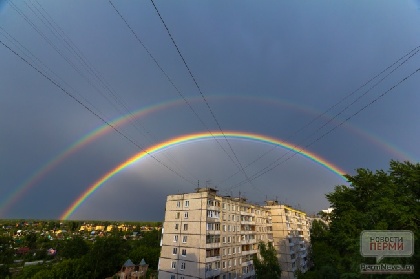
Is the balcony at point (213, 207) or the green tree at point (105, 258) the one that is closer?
the balcony at point (213, 207)

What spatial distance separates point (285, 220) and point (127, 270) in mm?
43905

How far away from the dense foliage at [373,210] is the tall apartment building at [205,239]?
1518cm

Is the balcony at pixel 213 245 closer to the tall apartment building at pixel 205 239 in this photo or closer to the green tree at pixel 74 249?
the tall apartment building at pixel 205 239

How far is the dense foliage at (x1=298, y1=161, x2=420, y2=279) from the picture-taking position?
57.1 feet

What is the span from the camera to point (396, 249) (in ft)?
50.9

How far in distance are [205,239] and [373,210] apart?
26.7 m

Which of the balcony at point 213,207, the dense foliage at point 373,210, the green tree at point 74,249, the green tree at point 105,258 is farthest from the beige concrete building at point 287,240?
the green tree at point 74,249

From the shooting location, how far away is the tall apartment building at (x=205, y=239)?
40.6m

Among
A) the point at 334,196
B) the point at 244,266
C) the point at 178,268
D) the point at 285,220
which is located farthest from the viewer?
the point at 285,220

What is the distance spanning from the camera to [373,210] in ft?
69.5

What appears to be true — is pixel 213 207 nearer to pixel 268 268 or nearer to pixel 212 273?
pixel 212 273

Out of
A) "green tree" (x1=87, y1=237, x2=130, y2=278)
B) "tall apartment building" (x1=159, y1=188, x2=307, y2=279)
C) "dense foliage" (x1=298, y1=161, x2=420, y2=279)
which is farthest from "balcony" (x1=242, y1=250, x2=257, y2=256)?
"green tree" (x1=87, y1=237, x2=130, y2=278)

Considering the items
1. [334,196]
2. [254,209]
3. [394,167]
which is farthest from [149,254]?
[394,167]

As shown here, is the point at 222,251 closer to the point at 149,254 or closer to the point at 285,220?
the point at 285,220
